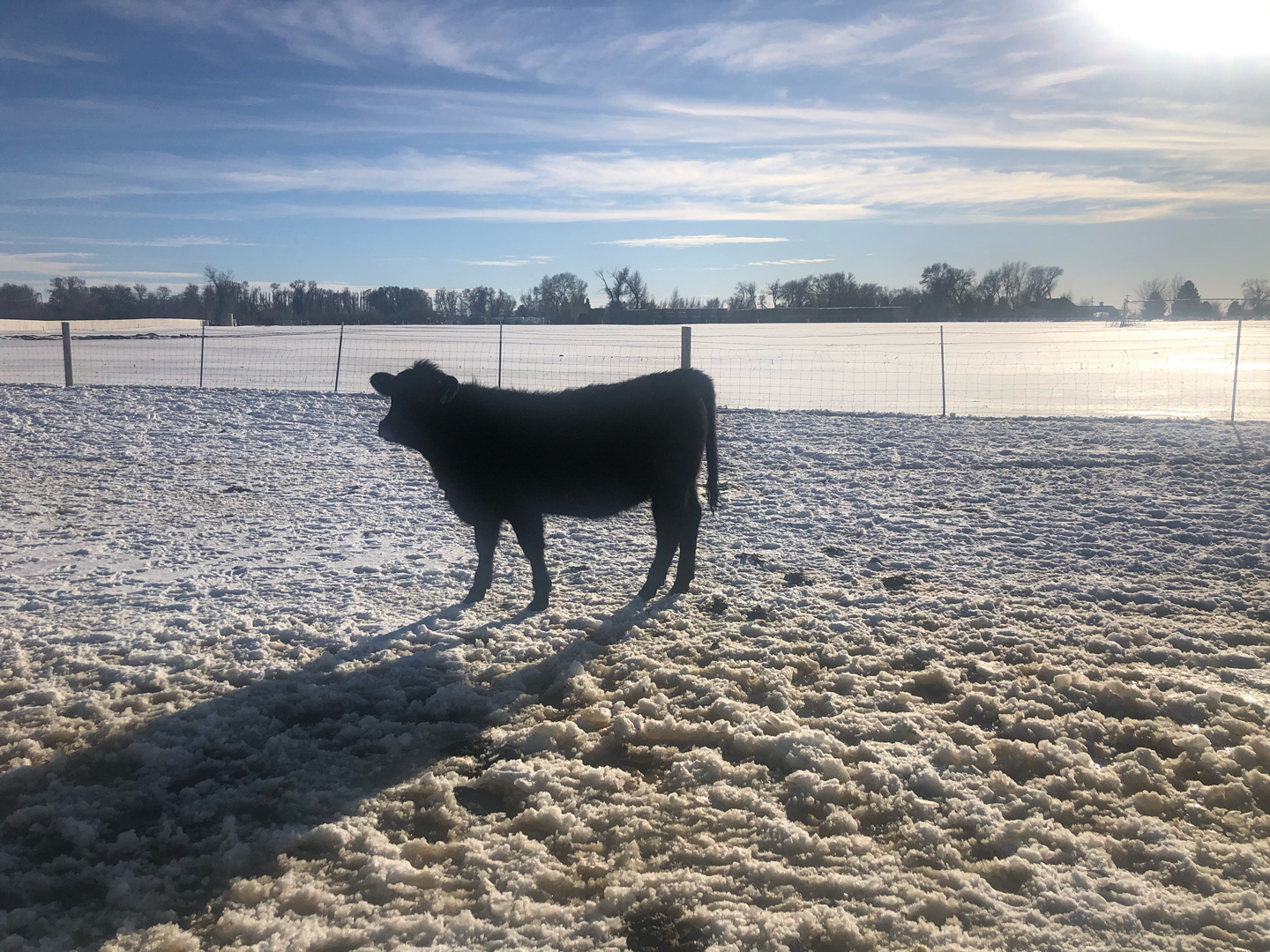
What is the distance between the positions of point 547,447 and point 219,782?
2243 mm

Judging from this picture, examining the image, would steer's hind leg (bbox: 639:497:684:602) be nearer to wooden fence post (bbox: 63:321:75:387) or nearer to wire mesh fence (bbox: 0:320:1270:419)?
wire mesh fence (bbox: 0:320:1270:419)

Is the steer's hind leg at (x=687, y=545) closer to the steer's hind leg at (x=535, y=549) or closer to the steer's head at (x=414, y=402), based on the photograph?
the steer's hind leg at (x=535, y=549)

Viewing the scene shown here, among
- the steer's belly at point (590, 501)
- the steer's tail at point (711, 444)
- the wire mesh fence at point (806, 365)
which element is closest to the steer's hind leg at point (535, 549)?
the steer's belly at point (590, 501)

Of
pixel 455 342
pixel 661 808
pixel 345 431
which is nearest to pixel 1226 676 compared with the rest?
pixel 661 808

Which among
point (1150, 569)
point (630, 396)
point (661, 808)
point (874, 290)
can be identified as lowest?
point (661, 808)

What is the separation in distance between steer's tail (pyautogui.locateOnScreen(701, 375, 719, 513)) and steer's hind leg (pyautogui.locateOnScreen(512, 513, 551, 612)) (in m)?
1.15

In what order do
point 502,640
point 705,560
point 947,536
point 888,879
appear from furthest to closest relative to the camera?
1. point 947,536
2. point 705,560
3. point 502,640
4. point 888,879

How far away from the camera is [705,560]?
204 inches

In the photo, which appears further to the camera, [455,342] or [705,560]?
[455,342]

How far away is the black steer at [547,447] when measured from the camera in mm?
4312

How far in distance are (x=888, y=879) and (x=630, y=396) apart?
2798mm

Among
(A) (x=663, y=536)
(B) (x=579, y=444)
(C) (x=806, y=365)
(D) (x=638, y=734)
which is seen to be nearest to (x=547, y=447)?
(B) (x=579, y=444)

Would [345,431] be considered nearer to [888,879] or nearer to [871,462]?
[871,462]

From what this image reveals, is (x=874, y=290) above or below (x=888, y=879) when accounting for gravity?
above
